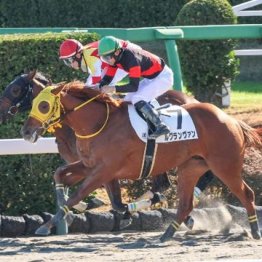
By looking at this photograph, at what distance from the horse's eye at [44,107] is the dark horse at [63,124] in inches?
26.2

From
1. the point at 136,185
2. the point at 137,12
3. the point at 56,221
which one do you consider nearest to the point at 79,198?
the point at 56,221

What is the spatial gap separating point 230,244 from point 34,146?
2195 millimetres

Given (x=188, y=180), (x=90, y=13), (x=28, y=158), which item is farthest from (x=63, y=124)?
(x=90, y=13)

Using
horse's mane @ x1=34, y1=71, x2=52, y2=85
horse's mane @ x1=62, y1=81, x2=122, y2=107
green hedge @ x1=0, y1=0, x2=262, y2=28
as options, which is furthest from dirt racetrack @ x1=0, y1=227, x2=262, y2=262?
green hedge @ x1=0, y1=0, x2=262, y2=28

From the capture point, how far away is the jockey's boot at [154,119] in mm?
9664

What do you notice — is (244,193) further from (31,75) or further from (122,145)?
(31,75)

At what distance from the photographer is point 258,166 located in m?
11.6

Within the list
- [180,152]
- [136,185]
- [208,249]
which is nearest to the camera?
[208,249]

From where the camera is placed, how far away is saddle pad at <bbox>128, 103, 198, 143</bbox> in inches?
384

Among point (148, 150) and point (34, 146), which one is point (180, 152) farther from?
point (34, 146)

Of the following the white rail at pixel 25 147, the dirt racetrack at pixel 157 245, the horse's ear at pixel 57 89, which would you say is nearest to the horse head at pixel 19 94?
the white rail at pixel 25 147

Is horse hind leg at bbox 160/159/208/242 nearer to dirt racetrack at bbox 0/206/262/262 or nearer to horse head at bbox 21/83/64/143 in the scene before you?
dirt racetrack at bbox 0/206/262/262

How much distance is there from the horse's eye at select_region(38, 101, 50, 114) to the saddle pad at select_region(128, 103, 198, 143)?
2.47 feet

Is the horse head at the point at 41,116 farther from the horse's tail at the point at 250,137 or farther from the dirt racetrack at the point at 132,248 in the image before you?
the horse's tail at the point at 250,137
